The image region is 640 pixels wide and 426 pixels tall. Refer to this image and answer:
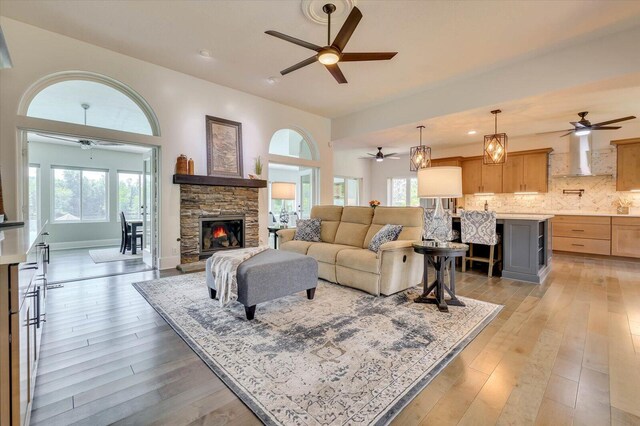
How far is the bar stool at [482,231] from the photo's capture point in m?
4.30

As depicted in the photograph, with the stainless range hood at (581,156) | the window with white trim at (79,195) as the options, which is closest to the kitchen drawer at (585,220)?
the stainless range hood at (581,156)

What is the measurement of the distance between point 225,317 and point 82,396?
3.92ft

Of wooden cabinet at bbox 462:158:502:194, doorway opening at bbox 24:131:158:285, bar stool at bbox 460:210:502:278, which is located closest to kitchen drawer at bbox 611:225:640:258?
wooden cabinet at bbox 462:158:502:194

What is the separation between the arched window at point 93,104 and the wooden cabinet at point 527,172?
769 cm

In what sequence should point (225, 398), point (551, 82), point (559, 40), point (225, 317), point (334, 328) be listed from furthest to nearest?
point (551, 82), point (559, 40), point (225, 317), point (334, 328), point (225, 398)

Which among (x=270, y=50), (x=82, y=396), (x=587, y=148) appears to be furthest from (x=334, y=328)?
(x=587, y=148)

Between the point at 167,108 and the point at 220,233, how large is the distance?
7.49 ft

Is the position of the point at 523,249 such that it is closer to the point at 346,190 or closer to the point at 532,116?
the point at 532,116

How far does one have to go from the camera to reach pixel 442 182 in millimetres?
2971

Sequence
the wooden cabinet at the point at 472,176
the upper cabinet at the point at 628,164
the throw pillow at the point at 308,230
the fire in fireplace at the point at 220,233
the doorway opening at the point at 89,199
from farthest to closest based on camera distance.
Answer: the wooden cabinet at the point at 472,176 < the doorway opening at the point at 89,199 < the upper cabinet at the point at 628,164 < the fire in fireplace at the point at 220,233 < the throw pillow at the point at 308,230

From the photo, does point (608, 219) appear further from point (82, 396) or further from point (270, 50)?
point (82, 396)

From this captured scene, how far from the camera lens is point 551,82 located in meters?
3.94

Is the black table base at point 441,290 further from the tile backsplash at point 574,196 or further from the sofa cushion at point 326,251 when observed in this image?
the tile backsplash at point 574,196

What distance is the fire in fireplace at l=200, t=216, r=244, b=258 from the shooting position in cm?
514
